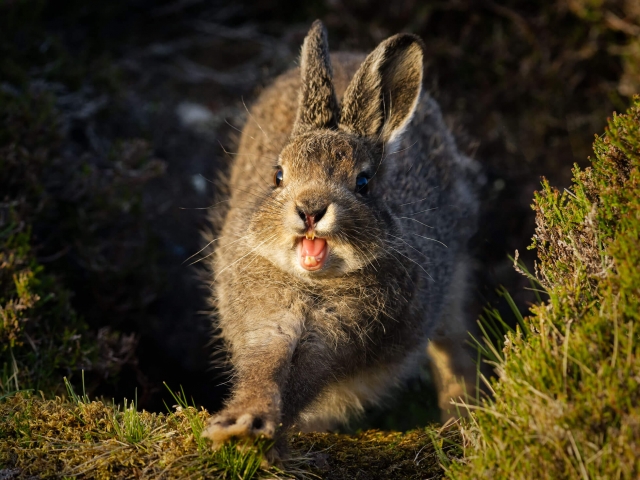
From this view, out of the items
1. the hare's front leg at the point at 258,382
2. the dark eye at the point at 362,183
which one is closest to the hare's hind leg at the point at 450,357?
the dark eye at the point at 362,183

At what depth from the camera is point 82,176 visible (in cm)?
610

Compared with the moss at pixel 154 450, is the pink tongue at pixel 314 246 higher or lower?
higher

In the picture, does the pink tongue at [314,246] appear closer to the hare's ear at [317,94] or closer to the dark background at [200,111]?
the hare's ear at [317,94]

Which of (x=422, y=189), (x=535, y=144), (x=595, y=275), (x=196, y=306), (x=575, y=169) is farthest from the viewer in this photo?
(x=535, y=144)

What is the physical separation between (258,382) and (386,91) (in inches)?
87.2

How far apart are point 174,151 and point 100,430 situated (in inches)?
191

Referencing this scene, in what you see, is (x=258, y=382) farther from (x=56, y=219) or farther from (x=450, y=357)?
(x=56, y=219)

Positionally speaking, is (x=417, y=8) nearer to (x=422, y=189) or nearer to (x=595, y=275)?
(x=422, y=189)

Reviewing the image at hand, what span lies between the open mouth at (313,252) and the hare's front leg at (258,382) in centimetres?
40

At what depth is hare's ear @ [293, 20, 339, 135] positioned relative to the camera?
4.55m

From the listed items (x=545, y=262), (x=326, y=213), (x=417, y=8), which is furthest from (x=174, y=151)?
(x=545, y=262)

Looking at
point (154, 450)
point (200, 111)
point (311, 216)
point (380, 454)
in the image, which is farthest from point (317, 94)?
point (200, 111)

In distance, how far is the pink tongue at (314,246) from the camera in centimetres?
385

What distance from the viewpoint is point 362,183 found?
4332mm
